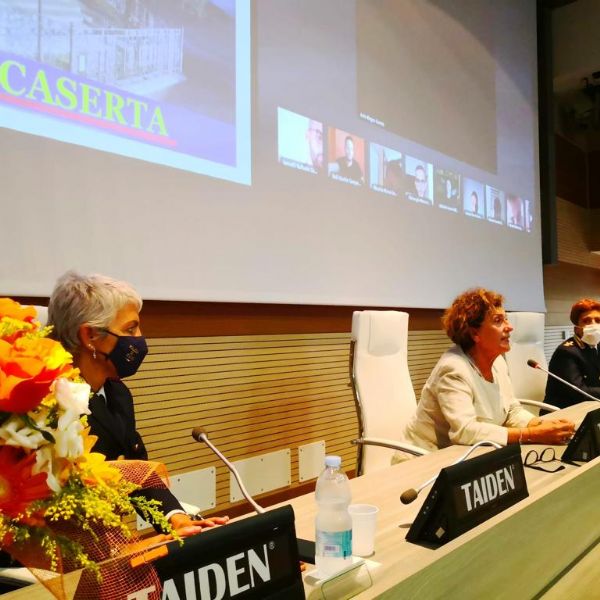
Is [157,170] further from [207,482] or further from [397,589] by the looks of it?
[397,589]

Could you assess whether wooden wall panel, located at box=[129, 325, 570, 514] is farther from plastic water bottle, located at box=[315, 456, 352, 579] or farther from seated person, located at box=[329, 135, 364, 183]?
plastic water bottle, located at box=[315, 456, 352, 579]

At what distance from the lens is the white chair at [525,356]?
4.02 meters

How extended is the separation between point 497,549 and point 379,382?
1.48 metres

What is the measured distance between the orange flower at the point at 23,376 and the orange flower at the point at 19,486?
0.17 feet

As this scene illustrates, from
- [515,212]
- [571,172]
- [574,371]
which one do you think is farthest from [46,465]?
[571,172]

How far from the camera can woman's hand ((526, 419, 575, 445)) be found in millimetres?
1985

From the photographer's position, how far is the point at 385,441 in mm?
2135

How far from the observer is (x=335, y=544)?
3.27 feet

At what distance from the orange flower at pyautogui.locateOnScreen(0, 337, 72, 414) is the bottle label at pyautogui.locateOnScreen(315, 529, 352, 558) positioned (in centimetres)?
60

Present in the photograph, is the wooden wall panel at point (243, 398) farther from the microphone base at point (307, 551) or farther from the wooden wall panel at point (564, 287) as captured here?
the wooden wall panel at point (564, 287)

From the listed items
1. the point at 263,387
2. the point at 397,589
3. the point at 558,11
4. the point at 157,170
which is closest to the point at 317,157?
the point at 157,170

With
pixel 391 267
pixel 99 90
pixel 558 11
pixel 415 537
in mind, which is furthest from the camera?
pixel 558 11

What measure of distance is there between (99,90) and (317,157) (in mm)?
1263

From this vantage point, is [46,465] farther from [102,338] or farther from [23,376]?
[102,338]
